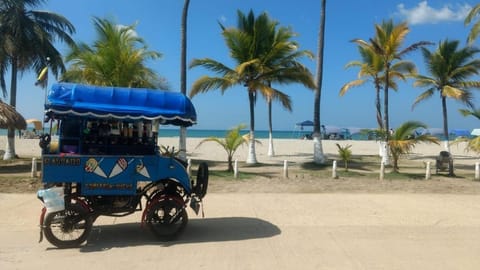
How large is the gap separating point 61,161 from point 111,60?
41.1 feet

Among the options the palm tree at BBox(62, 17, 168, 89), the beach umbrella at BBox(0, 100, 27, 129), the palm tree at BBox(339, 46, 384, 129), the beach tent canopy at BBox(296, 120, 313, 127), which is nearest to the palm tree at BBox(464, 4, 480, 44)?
the palm tree at BBox(339, 46, 384, 129)

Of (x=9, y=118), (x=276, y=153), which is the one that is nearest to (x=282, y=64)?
(x=276, y=153)

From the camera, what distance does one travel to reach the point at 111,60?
18.0 metres

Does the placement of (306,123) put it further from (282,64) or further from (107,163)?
(107,163)

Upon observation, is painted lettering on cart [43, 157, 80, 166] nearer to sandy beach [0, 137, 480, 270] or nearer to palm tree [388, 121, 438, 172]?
sandy beach [0, 137, 480, 270]

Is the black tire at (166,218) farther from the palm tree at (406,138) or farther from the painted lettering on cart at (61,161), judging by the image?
the palm tree at (406,138)

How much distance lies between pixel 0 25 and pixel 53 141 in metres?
17.5

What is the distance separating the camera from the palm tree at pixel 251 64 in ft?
66.0

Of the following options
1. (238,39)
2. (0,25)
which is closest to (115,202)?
(238,39)

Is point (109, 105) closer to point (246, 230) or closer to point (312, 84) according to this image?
point (246, 230)

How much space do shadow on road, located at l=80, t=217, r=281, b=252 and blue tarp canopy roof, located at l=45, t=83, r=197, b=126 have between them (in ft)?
6.46

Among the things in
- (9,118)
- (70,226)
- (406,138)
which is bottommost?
(70,226)

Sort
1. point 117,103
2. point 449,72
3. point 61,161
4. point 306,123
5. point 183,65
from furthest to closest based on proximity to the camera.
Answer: point 306,123 → point 449,72 → point 183,65 → point 117,103 → point 61,161

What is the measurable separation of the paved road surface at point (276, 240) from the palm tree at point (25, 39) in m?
13.2
